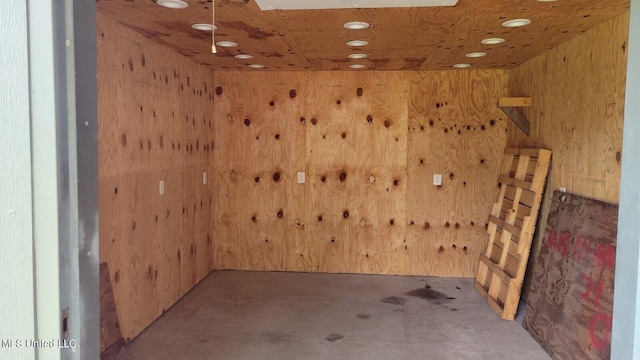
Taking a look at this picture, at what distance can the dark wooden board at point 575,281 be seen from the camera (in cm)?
256

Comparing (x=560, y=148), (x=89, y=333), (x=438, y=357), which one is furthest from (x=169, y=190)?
(x=560, y=148)

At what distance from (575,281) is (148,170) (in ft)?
10.7

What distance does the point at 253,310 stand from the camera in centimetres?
376

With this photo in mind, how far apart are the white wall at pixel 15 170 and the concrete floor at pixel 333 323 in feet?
8.02

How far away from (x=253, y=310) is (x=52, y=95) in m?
3.34

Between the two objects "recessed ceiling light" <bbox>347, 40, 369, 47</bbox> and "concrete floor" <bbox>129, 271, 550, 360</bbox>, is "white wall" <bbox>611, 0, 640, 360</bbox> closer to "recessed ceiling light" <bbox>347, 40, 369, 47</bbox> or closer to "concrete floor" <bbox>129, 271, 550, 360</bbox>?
"concrete floor" <bbox>129, 271, 550, 360</bbox>

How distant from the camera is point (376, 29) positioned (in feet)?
9.84

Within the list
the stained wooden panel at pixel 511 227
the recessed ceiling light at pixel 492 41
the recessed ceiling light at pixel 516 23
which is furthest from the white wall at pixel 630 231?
the stained wooden panel at pixel 511 227

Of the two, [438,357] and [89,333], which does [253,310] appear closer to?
[438,357]

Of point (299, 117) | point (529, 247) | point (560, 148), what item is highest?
point (299, 117)

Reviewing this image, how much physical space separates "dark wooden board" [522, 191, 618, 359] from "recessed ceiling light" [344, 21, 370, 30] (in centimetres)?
200

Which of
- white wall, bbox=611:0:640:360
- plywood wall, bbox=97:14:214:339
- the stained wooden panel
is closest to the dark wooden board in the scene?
the stained wooden panel

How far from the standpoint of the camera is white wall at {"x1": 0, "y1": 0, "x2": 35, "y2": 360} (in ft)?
2.25

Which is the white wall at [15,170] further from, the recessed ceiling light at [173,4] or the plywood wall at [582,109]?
the plywood wall at [582,109]
